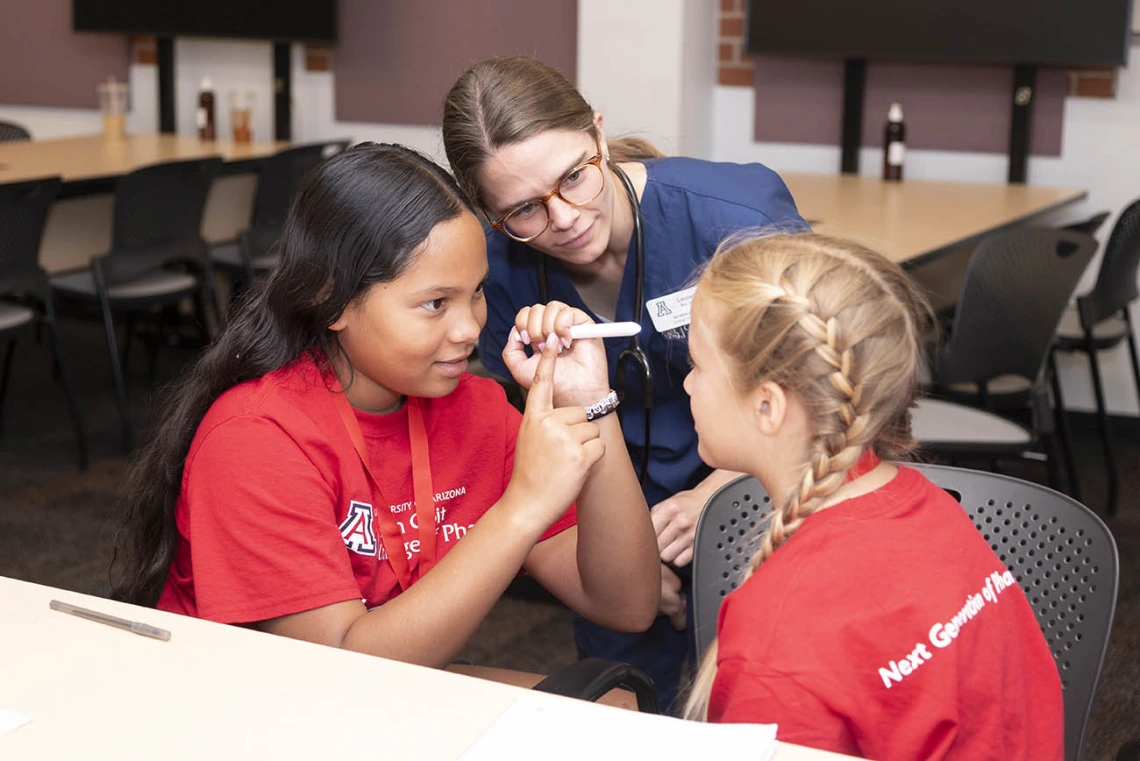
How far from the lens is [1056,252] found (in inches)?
109

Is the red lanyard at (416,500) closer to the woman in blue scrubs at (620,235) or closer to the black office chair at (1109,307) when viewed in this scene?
the woman in blue scrubs at (620,235)

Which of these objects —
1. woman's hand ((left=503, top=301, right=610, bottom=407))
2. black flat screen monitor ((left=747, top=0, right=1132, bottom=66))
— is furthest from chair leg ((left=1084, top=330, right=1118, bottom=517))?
woman's hand ((left=503, top=301, right=610, bottom=407))

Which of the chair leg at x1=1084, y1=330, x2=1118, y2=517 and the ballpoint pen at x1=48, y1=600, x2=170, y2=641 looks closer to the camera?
the ballpoint pen at x1=48, y1=600, x2=170, y2=641

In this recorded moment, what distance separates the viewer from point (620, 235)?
5.54 feet

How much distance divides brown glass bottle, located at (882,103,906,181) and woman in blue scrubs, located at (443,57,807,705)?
2.35 m

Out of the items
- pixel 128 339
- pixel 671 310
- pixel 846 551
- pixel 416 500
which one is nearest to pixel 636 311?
pixel 671 310

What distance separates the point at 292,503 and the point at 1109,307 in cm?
265

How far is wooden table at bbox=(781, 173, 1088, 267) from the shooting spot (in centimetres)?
293

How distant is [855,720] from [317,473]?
605 millimetres

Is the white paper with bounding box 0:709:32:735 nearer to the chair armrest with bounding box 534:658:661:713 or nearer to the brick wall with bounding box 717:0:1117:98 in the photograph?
the chair armrest with bounding box 534:658:661:713

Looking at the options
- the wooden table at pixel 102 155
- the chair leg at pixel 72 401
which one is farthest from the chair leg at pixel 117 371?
the wooden table at pixel 102 155

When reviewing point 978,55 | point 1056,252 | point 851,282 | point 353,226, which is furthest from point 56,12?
point 851,282

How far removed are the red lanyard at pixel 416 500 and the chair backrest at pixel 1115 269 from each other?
89.6 inches

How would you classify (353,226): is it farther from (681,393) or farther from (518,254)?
(681,393)
